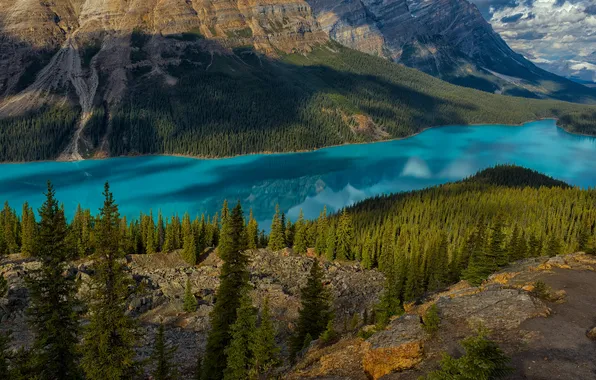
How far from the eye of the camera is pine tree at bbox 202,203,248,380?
27438 mm

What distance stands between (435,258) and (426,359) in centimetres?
4152

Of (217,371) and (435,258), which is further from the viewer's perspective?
(435,258)

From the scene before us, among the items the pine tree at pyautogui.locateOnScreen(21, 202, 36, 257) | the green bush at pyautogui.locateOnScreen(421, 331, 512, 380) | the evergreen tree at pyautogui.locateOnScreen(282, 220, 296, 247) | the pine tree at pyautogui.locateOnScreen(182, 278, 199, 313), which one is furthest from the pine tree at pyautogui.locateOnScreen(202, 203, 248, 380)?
the evergreen tree at pyautogui.locateOnScreen(282, 220, 296, 247)

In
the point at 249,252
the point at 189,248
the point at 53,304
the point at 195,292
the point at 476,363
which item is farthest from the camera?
the point at 249,252

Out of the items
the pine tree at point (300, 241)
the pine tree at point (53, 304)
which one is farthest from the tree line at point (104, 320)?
the pine tree at point (300, 241)

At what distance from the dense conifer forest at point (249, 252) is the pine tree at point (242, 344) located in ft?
0.25

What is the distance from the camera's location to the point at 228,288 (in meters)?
27.9

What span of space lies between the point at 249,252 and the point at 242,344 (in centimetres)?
4791

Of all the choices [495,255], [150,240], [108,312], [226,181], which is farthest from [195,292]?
[226,181]

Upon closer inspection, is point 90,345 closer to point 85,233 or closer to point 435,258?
point 435,258

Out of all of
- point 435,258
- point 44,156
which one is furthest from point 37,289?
point 44,156

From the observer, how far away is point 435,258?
2276 inches

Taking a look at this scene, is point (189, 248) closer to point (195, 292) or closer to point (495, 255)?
point (195, 292)

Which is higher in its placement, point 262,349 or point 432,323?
point 432,323
